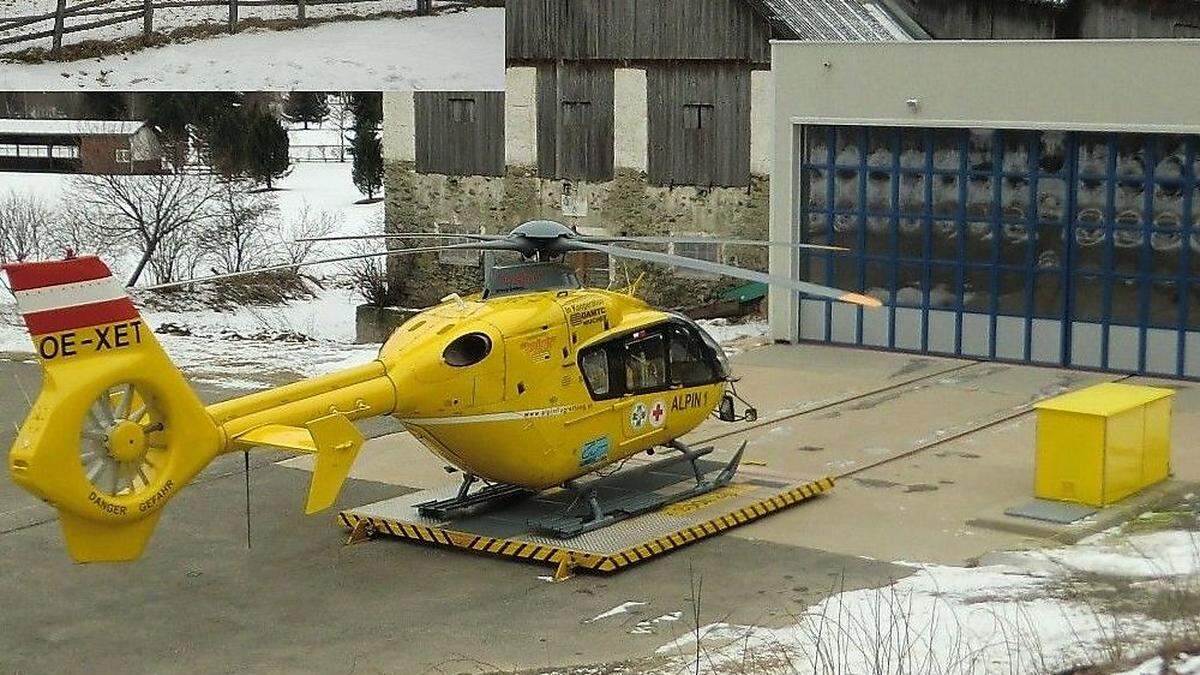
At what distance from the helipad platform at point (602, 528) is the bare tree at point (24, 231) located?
2050 centimetres

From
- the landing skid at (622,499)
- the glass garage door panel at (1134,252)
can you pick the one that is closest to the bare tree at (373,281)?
the glass garage door panel at (1134,252)

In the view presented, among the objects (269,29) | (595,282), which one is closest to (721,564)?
(595,282)

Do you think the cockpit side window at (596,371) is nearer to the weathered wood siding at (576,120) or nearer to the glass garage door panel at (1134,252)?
the glass garage door panel at (1134,252)

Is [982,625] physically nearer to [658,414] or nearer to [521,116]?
[658,414]

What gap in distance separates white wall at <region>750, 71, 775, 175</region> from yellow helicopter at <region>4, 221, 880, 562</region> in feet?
43.7

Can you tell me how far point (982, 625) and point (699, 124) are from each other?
62.9 feet

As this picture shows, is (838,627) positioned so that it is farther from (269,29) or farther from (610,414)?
(269,29)

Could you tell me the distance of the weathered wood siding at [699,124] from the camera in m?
30.8

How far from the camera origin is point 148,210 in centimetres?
3516

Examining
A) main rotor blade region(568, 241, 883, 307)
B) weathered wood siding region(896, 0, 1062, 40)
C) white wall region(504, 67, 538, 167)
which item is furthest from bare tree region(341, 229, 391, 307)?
main rotor blade region(568, 241, 883, 307)

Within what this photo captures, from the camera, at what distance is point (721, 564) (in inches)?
595

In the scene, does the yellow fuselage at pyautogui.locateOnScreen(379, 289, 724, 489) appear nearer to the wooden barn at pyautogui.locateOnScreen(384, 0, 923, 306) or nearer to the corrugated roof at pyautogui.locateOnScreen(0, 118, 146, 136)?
the wooden barn at pyautogui.locateOnScreen(384, 0, 923, 306)

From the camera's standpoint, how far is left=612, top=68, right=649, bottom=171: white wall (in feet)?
104

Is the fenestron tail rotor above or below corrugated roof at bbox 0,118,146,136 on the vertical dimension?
below
